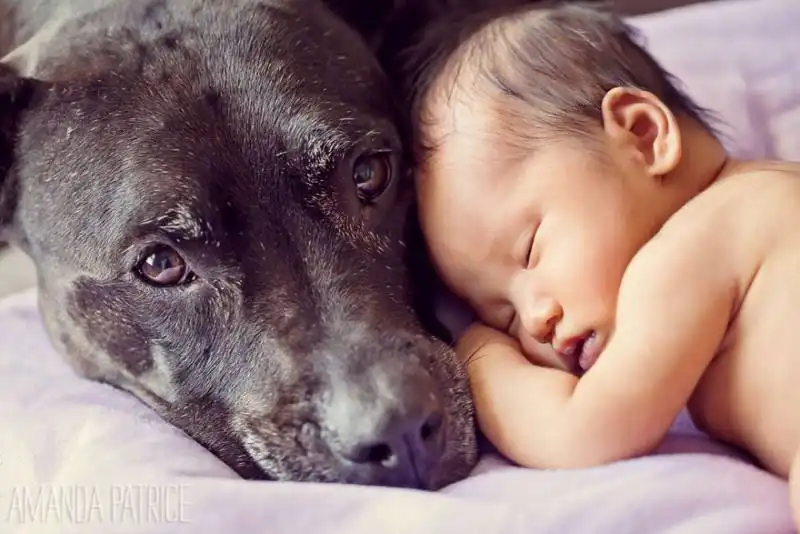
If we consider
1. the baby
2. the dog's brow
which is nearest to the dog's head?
the dog's brow

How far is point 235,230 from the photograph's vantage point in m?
1.32

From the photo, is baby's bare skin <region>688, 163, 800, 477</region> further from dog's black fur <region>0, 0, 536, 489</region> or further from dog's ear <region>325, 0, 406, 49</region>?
dog's ear <region>325, 0, 406, 49</region>

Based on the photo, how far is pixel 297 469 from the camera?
48.8 inches

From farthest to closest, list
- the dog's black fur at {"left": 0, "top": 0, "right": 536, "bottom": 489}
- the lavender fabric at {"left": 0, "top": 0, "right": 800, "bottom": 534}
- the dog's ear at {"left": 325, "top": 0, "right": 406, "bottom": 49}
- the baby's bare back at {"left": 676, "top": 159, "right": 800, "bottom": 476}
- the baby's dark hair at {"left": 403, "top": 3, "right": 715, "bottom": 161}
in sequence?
the dog's ear at {"left": 325, "top": 0, "right": 406, "bottom": 49}
the baby's dark hair at {"left": 403, "top": 3, "right": 715, "bottom": 161}
the dog's black fur at {"left": 0, "top": 0, "right": 536, "bottom": 489}
the baby's bare back at {"left": 676, "top": 159, "right": 800, "bottom": 476}
the lavender fabric at {"left": 0, "top": 0, "right": 800, "bottom": 534}

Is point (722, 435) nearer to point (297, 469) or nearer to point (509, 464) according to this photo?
point (509, 464)

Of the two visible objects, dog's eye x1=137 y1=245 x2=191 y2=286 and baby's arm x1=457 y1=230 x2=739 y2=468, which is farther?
dog's eye x1=137 y1=245 x2=191 y2=286

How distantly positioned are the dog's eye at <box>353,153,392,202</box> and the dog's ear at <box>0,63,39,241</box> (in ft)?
1.62

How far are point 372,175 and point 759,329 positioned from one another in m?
0.60

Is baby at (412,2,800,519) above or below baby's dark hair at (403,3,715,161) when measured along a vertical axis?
→ below

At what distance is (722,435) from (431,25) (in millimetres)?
878

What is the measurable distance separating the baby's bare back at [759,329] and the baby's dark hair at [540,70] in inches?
9.2

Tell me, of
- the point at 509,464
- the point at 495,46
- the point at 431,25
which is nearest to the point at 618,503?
the point at 509,464

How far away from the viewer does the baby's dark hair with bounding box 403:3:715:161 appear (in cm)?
138

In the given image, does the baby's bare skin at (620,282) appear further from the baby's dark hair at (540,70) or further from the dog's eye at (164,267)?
the dog's eye at (164,267)
